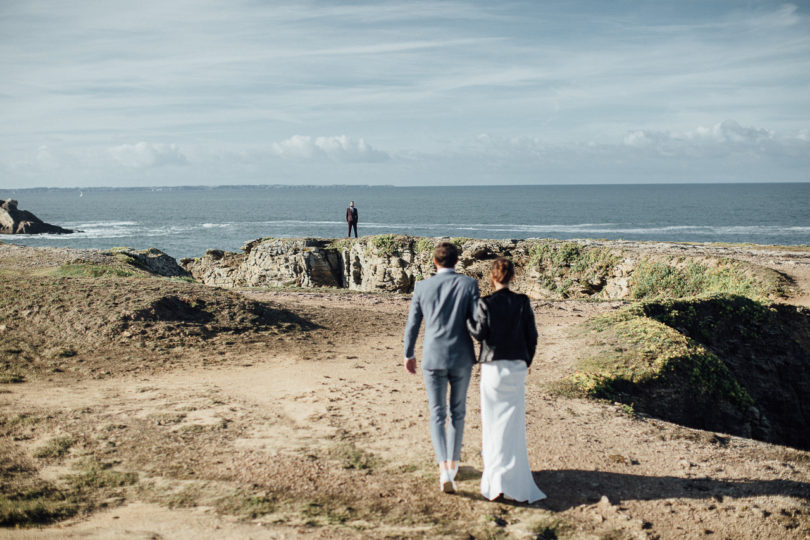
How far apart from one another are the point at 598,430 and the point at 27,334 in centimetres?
1073

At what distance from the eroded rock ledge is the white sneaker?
14.9 meters

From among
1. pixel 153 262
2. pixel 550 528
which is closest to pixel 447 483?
pixel 550 528

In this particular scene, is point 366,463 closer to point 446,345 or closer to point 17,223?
point 446,345

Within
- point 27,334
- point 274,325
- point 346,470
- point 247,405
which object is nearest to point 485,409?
point 346,470

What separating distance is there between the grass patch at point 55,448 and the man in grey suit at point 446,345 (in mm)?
4129

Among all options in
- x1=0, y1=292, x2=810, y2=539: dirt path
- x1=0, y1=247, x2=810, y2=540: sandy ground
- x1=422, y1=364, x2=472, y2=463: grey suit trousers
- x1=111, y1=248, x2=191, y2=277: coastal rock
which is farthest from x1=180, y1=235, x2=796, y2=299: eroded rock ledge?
x1=422, y1=364, x2=472, y2=463: grey suit trousers

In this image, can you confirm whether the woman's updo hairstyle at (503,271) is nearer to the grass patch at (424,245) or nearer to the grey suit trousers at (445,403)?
the grey suit trousers at (445,403)

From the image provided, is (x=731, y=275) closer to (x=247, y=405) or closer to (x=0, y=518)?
(x=247, y=405)

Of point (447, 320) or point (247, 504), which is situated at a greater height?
point (447, 320)

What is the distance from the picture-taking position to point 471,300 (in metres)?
5.50

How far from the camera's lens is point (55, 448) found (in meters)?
6.57

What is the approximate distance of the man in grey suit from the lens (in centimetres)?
546

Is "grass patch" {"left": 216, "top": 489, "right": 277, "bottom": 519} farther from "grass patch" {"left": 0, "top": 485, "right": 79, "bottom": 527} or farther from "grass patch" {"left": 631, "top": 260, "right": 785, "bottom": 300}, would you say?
"grass patch" {"left": 631, "top": 260, "right": 785, "bottom": 300}

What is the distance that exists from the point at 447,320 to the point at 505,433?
1186 mm
